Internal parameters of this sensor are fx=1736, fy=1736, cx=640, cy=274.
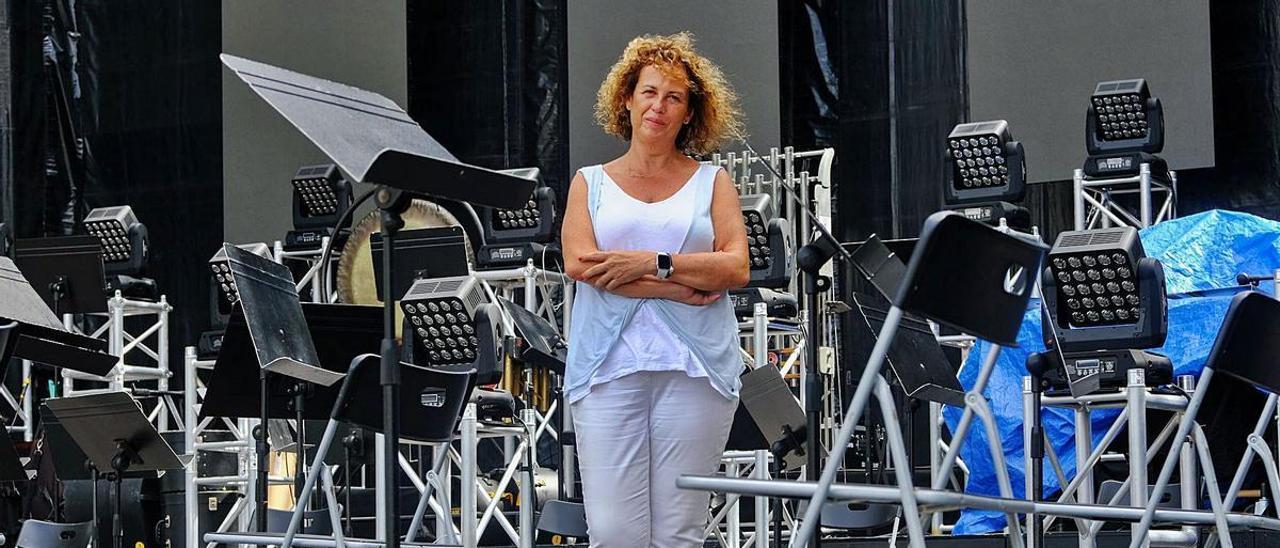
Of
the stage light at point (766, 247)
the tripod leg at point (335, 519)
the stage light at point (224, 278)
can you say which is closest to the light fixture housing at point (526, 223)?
the stage light at point (224, 278)

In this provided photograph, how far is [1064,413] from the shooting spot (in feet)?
23.9

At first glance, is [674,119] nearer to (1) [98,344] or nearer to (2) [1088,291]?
(2) [1088,291]

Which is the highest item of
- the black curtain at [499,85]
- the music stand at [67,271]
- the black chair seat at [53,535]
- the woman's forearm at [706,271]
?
the black curtain at [499,85]

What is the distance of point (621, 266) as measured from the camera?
374 cm

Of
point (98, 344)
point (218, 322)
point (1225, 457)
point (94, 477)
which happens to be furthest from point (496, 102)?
point (1225, 457)

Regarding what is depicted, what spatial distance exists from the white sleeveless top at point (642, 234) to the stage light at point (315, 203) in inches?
259

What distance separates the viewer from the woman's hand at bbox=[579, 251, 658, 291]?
12.3 feet

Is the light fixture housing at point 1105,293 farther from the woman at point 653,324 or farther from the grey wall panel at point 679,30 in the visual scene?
the grey wall panel at point 679,30

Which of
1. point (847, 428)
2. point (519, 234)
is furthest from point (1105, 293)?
point (519, 234)

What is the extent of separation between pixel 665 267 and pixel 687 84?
1.59 feet

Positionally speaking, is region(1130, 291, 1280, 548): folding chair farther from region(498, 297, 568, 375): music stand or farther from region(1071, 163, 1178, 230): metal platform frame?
region(1071, 163, 1178, 230): metal platform frame

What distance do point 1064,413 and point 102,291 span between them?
5.02 m

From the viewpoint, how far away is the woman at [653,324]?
370cm

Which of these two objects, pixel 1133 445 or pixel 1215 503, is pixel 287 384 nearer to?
pixel 1133 445
